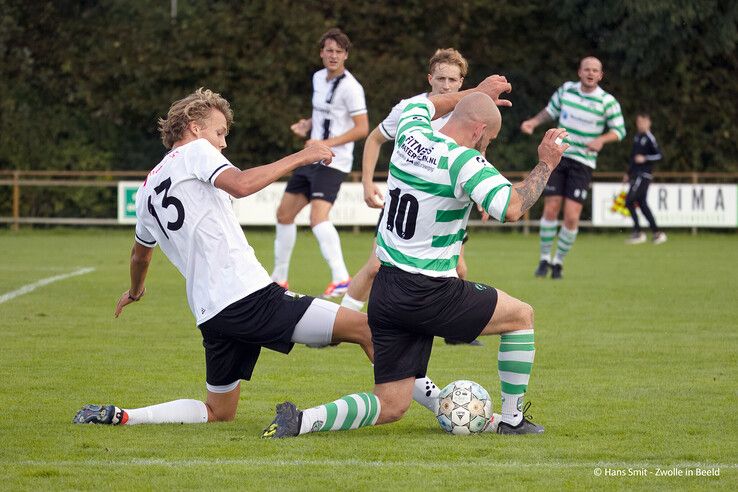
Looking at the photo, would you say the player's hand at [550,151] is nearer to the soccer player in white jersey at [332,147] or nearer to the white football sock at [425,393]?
the white football sock at [425,393]

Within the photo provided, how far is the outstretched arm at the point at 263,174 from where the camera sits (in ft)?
19.9

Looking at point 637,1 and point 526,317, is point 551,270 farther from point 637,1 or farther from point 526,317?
point 637,1

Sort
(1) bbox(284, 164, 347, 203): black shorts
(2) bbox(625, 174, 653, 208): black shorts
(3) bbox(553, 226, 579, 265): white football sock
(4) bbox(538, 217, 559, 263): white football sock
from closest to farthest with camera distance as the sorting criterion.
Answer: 1. (1) bbox(284, 164, 347, 203): black shorts
2. (3) bbox(553, 226, 579, 265): white football sock
3. (4) bbox(538, 217, 559, 263): white football sock
4. (2) bbox(625, 174, 653, 208): black shorts

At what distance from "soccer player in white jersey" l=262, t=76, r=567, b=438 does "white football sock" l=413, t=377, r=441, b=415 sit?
27 cm

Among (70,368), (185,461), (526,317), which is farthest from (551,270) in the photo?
(185,461)

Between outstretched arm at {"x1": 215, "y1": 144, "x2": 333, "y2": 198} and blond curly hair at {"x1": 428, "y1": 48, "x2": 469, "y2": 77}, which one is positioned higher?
blond curly hair at {"x1": 428, "y1": 48, "x2": 469, "y2": 77}

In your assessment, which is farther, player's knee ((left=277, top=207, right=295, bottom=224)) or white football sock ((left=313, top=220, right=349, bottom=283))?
player's knee ((left=277, top=207, right=295, bottom=224))

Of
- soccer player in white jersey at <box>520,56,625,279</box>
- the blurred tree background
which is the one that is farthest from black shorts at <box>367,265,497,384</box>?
the blurred tree background

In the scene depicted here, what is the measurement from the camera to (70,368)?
848 centimetres

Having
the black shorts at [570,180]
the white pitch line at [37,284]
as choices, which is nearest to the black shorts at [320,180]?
the white pitch line at [37,284]

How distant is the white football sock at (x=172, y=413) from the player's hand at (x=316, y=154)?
4.90ft

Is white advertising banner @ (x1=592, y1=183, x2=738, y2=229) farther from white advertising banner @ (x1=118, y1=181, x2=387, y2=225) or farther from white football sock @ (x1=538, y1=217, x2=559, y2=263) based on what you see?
white football sock @ (x1=538, y1=217, x2=559, y2=263)

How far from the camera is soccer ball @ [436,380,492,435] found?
6.39 meters

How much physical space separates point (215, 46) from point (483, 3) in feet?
19.4
